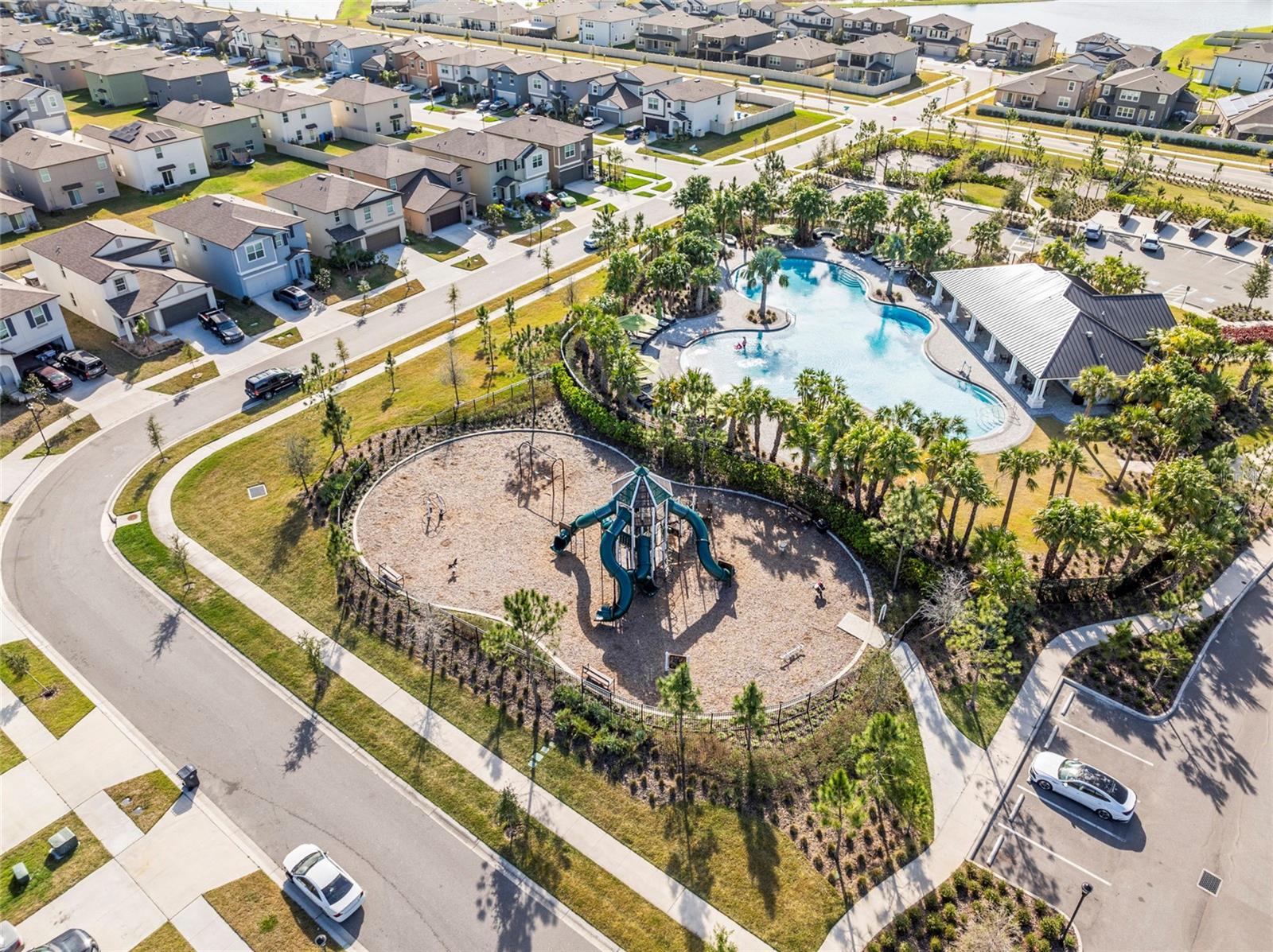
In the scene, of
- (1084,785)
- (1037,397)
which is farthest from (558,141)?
(1084,785)

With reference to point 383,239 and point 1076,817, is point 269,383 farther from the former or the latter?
point 1076,817

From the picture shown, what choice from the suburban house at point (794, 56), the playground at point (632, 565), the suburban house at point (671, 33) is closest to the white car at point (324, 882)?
the playground at point (632, 565)

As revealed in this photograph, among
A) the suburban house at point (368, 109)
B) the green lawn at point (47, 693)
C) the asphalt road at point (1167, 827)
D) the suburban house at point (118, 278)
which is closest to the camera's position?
the asphalt road at point (1167, 827)

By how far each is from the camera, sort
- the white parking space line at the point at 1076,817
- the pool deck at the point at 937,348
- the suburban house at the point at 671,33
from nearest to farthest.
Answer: the white parking space line at the point at 1076,817 < the pool deck at the point at 937,348 < the suburban house at the point at 671,33

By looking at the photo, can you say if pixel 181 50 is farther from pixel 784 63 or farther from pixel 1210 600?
pixel 1210 600

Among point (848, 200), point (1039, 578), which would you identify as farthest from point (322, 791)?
point (848, 200)

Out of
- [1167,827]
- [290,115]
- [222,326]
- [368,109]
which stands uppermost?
[368,109]

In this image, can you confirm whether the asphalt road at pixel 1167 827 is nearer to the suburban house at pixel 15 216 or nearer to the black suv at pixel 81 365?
the black suv at pixel 81 365
